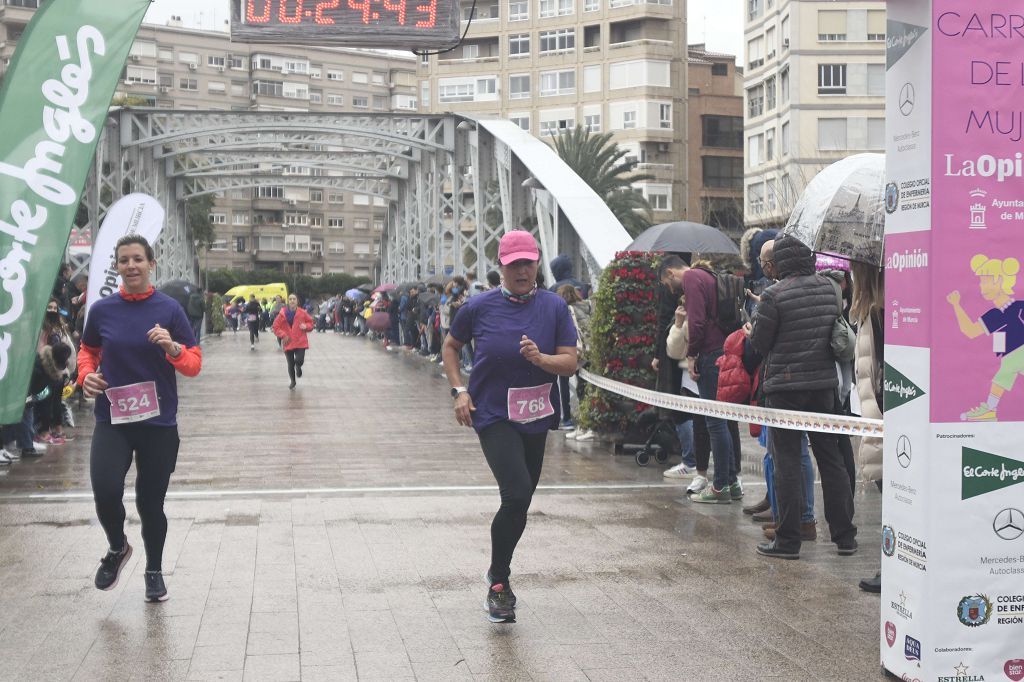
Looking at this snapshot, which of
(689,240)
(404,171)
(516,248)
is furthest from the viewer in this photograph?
(404,171)

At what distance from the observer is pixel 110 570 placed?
23.3 ft

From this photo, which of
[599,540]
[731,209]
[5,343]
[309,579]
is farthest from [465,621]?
[731,209]

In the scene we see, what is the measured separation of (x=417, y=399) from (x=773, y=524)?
41.0 ft

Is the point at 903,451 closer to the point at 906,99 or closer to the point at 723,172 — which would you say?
the point at 906,99

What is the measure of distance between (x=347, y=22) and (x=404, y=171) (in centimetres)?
3487

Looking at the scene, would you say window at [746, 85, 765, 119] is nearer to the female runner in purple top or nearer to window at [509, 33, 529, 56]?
window at [509, 33, 529, 56]

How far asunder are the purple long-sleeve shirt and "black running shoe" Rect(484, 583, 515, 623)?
14.0 ft

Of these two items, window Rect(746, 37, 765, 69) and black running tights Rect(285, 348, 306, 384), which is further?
window Rect(746, 37, 765, 69)

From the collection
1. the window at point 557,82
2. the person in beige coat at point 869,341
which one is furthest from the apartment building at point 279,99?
the person in beige coat at point 869,341

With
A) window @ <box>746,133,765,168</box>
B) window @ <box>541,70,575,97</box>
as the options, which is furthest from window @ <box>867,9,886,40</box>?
window @ <box>541,70,575,97</box>

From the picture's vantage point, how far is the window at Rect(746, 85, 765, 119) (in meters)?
77.7

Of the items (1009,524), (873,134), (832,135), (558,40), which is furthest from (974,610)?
(558,40)

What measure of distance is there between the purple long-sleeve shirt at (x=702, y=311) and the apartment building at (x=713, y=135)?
260 ft

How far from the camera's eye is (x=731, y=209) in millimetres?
86562
